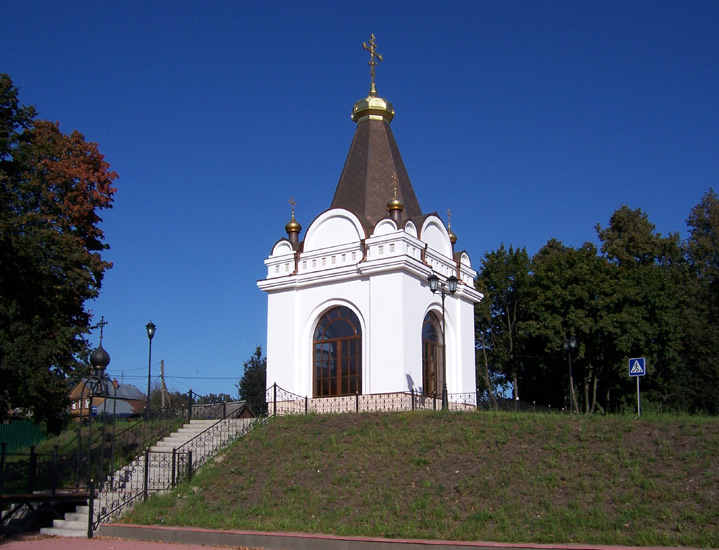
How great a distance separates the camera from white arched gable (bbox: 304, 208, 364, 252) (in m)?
22.6

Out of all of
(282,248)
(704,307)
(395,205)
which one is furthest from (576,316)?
(282,248)

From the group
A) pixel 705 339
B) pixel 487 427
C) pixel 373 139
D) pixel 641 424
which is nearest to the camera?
pixel 641 424

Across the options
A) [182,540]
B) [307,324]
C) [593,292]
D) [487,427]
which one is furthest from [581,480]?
[593,292]

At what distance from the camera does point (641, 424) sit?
47.1ft

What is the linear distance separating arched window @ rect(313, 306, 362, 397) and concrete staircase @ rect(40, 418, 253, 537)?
10.6 feet

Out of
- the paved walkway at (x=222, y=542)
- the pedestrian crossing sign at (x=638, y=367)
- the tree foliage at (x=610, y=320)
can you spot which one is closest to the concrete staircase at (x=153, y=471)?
the paved walkway at (x=222, y=542)

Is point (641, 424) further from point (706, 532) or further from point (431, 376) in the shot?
point (431, 376)

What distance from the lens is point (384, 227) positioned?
2180 centimetres

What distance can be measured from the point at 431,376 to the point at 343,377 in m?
2.66

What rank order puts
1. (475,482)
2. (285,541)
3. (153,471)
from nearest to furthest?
(285,541)
(475,482)
(153,471)

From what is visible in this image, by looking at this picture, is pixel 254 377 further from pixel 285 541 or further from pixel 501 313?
pixel 285 541

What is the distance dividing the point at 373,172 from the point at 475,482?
13418 mm

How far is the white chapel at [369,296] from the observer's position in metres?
20.8

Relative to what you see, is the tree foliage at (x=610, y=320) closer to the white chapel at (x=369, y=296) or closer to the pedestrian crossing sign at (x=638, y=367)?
the white chapel at (x=369, y=296)
